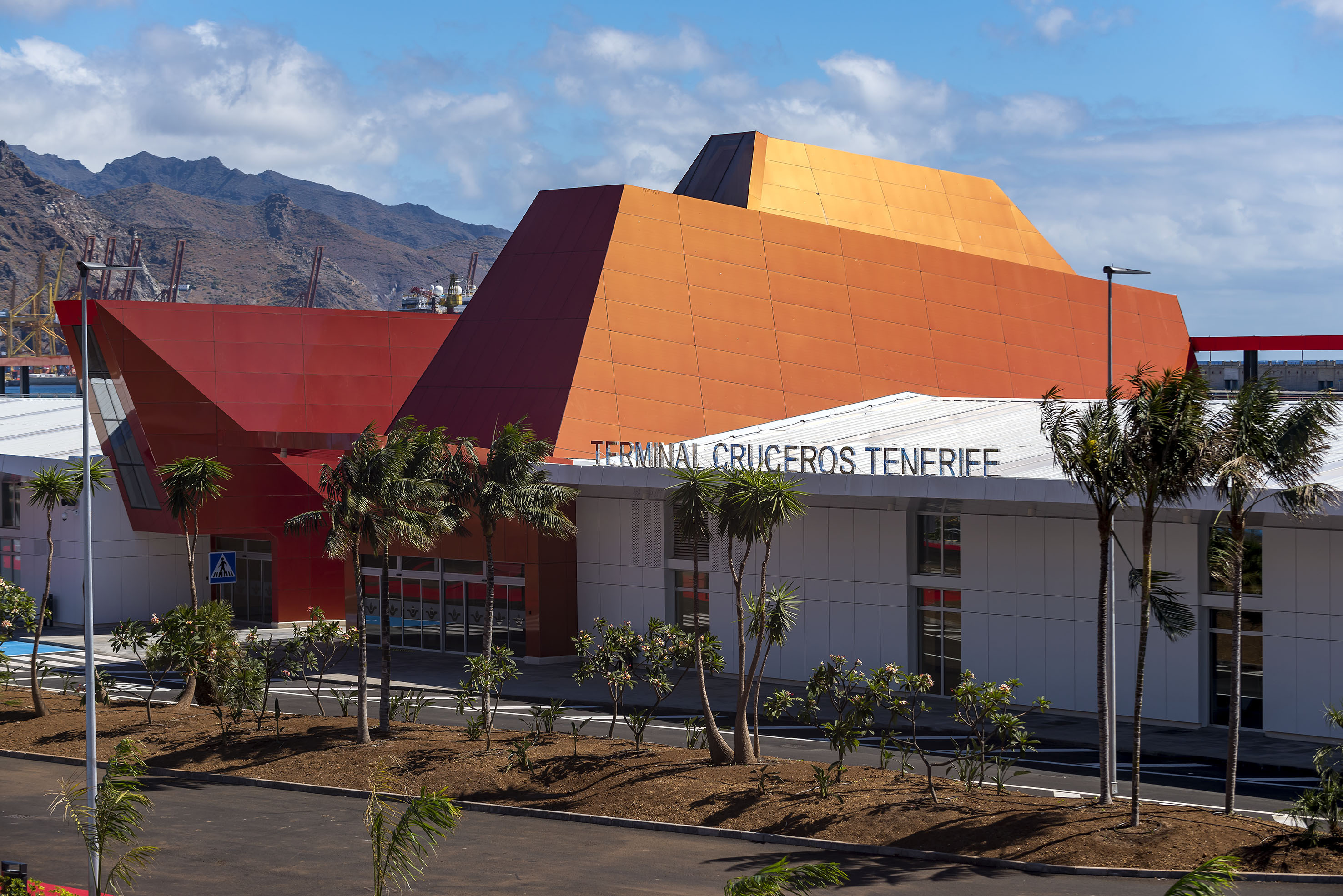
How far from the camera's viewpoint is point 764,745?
31.2 metres

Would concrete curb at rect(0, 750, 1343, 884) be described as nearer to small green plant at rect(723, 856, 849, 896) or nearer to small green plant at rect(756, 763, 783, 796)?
small green plant at rect(756, 763, 783, 796)

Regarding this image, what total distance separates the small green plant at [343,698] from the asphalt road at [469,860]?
6238 millimetres

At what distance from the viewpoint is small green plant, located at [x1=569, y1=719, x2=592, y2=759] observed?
2772 centimetres

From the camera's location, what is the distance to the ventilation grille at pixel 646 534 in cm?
4291

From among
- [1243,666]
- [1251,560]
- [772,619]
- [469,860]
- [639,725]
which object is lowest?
[469,860]

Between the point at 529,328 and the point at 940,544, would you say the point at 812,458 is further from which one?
the point at 529,328

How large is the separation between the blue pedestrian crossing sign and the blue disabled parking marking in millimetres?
5472

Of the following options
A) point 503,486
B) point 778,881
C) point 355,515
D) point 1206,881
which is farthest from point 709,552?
point 778,881

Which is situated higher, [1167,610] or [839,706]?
[1167,610]

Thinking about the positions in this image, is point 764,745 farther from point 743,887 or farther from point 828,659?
point 743,887

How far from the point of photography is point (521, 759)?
27344mm

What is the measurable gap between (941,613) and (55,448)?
133 ft

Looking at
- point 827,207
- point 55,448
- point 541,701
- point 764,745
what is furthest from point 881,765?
point 55,448

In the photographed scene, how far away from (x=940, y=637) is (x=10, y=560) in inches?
1617
